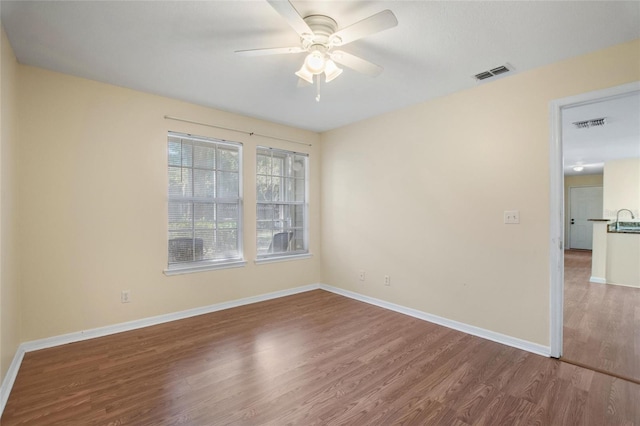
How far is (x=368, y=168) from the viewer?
4.13 meters

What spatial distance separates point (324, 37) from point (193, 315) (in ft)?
10.8

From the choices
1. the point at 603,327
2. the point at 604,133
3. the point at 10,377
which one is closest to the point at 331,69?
the point at 10,377

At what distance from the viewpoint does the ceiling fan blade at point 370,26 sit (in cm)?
163

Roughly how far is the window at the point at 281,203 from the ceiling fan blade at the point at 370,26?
2598 mm

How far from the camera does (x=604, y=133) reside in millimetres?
4477

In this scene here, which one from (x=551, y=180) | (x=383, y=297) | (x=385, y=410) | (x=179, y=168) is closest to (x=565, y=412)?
(x=385, y=410)

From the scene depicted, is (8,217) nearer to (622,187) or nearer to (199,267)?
(199,267)

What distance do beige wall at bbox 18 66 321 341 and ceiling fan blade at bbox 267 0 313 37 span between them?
226cm

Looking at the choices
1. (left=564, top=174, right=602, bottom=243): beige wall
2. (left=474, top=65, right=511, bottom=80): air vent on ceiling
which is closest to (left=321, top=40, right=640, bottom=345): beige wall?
(left=474, top=65, right=511, bottom=80): air vent on ceiling

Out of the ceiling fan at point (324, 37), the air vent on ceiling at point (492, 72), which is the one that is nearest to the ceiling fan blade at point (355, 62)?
the ceiling fan at point (324, 37)

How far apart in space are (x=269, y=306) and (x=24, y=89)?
335 cm

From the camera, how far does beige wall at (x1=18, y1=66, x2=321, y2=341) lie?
2.66m

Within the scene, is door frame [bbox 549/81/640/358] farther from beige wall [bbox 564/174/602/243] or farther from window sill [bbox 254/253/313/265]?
beige wall [bbox 564/174/602/243]

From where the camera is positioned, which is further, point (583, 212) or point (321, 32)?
point (583, 212)
